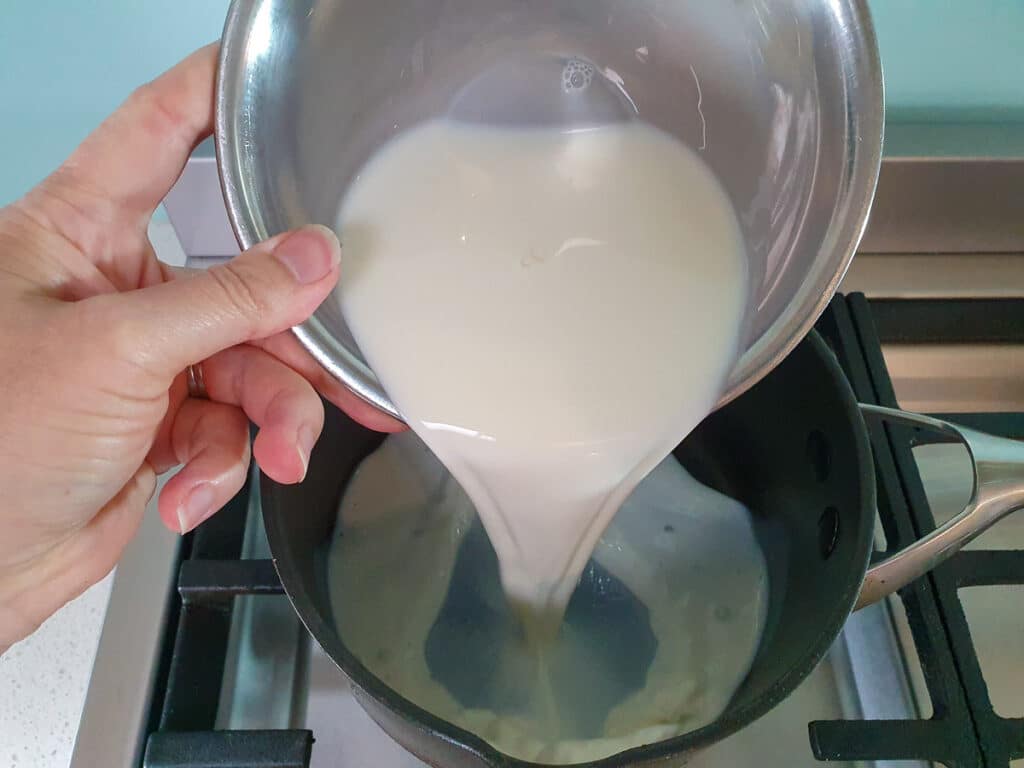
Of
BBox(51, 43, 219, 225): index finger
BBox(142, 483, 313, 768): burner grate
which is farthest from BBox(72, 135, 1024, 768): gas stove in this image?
BBox(51, 43, 219, 225): index finger

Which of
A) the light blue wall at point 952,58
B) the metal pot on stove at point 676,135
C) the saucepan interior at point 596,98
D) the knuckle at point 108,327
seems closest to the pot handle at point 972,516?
the metal pot on stove at point 676,135

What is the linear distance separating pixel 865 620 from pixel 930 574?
7 centimetres

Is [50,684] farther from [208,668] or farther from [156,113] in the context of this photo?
[156,113]

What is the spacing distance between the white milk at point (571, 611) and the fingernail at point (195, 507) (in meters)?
0.18

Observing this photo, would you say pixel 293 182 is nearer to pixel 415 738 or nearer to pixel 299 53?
pixel 299 53

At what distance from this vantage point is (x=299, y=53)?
0.52 meters

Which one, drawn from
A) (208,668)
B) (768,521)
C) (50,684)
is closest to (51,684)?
(50,684)

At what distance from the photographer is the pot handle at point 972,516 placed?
1.80 feet

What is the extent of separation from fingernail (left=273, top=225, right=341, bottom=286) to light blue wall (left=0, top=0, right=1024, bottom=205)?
0.32m

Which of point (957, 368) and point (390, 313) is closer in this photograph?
point (390, 313)

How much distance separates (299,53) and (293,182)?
8 cm

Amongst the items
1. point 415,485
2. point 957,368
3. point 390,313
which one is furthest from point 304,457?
point 957,368

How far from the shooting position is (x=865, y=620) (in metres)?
Answer: 0.68

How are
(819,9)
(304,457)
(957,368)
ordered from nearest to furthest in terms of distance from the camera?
1. (819,9)
2. (304,457)
3. (957,368)
